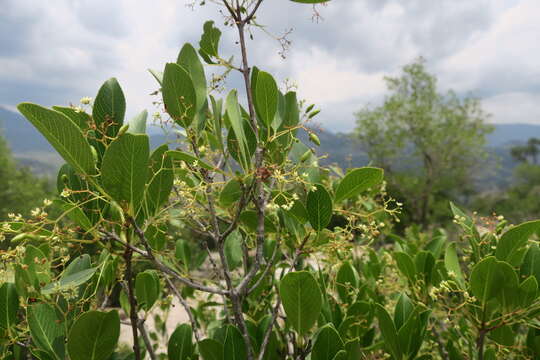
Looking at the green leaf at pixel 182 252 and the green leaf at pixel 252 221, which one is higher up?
the green leaf at pixel 252 221

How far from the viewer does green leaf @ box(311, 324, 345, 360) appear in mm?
953

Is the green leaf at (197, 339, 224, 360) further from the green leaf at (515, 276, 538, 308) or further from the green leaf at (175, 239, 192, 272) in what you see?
the green leaf at (515, 276, 538, 308)

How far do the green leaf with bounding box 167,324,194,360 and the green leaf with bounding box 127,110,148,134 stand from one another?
29.2 inches

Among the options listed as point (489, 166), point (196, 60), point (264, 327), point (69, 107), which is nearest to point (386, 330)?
point (264, 327)

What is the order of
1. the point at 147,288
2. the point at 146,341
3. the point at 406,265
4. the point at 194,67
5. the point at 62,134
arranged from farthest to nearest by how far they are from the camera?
1. the point at 406,265
2. the point at 147,288
3. the point at 146,341
4. the point at 194,67
5. the point at 62,134

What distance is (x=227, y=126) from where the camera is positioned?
1.07m

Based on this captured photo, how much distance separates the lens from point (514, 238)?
3.51 ft

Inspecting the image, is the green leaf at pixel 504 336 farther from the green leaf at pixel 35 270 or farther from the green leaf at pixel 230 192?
the green leaf at pixel 35 270

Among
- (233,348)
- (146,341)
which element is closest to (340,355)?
(233,348)

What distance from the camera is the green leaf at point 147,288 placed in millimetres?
1160

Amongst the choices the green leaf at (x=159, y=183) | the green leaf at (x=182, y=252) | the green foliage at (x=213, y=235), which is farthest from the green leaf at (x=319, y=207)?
the green leaf at (x=182, y=252)

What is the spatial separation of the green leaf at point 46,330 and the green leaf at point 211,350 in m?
0.42

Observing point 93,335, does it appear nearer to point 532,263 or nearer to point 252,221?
point 252,221

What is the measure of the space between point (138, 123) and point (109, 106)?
0.15 metres
